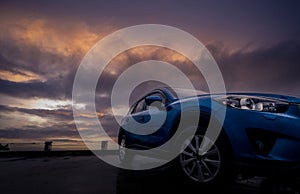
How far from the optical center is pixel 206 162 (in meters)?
3.21

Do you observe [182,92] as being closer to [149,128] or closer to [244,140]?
[149,128]

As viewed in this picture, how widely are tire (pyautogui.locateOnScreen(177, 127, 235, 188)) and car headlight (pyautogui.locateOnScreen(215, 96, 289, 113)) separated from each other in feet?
1.35

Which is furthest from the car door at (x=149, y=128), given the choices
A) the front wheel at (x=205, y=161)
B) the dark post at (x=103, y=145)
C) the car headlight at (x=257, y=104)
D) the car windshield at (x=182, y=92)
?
the dark post at (x=103, y=145)

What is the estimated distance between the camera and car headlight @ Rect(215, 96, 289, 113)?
300cm

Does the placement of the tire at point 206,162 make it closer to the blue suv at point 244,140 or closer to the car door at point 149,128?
the blue suv at point 244,140

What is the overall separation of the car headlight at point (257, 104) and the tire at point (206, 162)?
41 centimetres

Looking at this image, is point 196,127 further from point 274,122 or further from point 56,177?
point 56,177

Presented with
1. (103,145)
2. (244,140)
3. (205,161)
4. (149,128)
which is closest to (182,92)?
(149,128)

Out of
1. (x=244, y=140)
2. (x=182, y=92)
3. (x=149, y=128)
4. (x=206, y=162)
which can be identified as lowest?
(x=206, y=162)

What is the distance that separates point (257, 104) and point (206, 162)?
93 cm

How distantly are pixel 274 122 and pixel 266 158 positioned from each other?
41 centimetres

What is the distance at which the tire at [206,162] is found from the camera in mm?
3014

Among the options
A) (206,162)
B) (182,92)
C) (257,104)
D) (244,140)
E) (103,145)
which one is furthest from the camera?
(103,145)

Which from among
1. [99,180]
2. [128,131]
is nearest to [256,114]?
[99,180]
